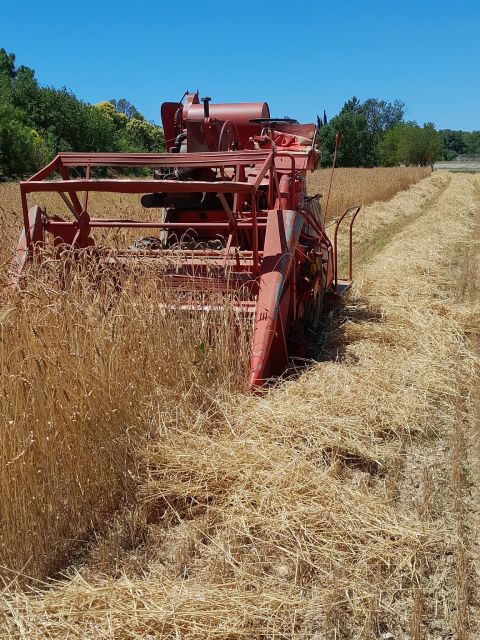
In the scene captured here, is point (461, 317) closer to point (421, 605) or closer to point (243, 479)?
point (243, 479)

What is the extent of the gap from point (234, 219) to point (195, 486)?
2145mm

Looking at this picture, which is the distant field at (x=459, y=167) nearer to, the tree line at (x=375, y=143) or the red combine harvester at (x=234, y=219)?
the tree line at (x=375, y=143)

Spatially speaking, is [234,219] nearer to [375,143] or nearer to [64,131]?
[64,131]

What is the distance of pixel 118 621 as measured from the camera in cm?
214

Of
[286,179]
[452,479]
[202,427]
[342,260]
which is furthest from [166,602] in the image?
[342,260]

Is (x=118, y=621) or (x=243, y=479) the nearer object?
(x=118, y=621)

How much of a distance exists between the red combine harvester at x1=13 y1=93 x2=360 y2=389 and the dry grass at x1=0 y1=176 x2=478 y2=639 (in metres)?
0.46

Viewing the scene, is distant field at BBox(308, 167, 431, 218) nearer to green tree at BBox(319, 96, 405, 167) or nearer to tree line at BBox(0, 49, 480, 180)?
tree line at BBox(0, 49, 480, 180)

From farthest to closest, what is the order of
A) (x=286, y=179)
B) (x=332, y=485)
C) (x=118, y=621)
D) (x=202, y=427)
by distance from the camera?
(x=286, y=179) < (x=202, y=427) < (x=332, y=485) < (x=118, y=621)

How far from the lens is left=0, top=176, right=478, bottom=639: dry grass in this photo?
2.24 metres

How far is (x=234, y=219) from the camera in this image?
4.55m

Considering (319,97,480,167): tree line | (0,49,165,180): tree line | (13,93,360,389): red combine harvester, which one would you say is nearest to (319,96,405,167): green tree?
(319,97,480,167): tree line

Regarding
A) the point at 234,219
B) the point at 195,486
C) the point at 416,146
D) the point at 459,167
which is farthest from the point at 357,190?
the point at 459,167

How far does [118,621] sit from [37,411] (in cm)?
90
